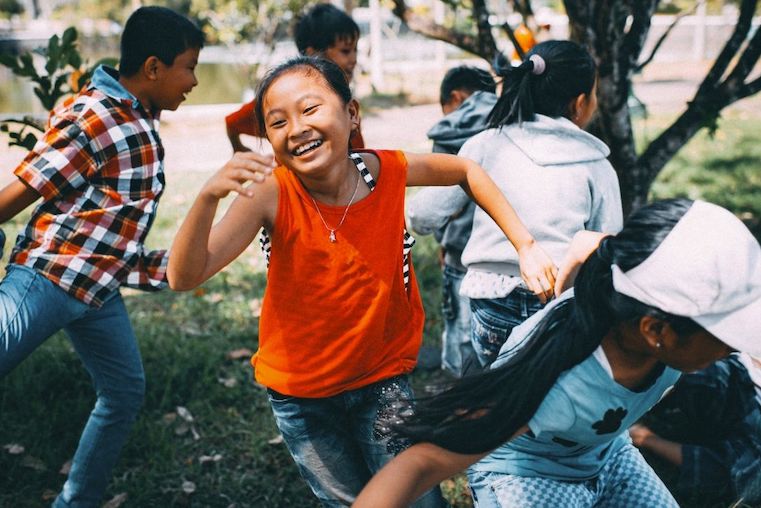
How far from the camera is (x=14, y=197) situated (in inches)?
97.8

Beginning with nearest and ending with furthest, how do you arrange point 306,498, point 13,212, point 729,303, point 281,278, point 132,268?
point 729,303 → point 281,278 → point 13,212 → point 132,268 → point 306,498

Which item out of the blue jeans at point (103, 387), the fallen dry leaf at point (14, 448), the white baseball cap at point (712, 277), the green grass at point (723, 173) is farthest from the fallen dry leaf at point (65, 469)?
the green grass at point (723, 173)

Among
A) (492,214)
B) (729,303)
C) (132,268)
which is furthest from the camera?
(132,268)

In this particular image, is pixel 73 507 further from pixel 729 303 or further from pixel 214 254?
pixel 729 303

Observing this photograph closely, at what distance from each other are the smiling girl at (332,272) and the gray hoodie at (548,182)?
0.35m

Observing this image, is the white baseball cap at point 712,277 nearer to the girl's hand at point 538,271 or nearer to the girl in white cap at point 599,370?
the girl in white cap at point 599,370

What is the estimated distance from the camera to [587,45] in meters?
3.74

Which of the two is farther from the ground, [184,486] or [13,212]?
[13,212]

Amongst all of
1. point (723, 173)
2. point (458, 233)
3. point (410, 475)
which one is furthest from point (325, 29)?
point (723, 173)

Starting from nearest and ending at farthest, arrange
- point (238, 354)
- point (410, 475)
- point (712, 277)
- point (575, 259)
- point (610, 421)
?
point (712, 277) → point (410, 475) → point (610, 421) → point (575, 259) → point (238, 354)

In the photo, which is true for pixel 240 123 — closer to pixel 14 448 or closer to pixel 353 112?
pixel 353 112

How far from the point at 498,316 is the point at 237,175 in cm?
137

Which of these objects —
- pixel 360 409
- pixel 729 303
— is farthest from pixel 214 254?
pixel 729 303

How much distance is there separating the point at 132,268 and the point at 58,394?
148 cm
